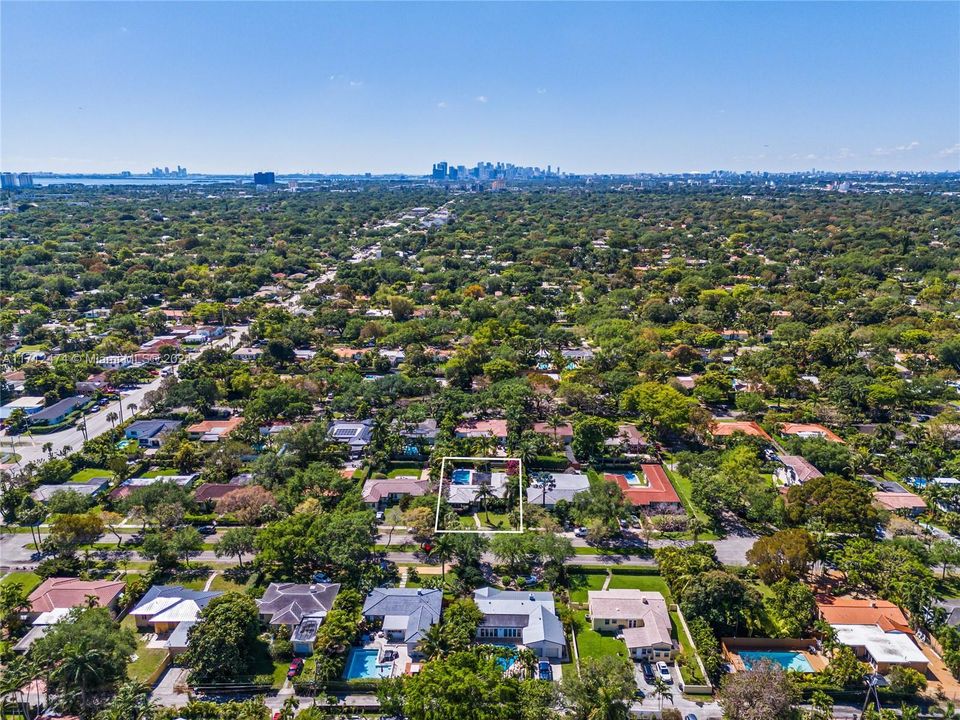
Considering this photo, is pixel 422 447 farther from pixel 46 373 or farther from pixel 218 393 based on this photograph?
pixel 46 373

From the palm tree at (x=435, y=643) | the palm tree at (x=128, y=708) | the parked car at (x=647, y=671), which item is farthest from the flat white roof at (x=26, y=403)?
the parked car at (x=647, y=671)

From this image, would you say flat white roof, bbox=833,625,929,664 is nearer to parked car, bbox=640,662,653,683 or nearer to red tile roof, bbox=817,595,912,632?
red tile roof, bbox=817,595,912,632

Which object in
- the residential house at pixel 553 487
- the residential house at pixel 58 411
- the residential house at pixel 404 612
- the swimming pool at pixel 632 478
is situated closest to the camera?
the residential house at pixel 404 612

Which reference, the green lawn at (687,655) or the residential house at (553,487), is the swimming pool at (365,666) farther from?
the residential house at (553,487)

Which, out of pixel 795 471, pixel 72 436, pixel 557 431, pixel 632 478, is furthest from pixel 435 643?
pixel 72 436

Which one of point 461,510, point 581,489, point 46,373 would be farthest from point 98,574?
point 46,373

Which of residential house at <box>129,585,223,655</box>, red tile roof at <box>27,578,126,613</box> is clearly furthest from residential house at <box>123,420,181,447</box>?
residential house at <box>129,585,223,655</box>
